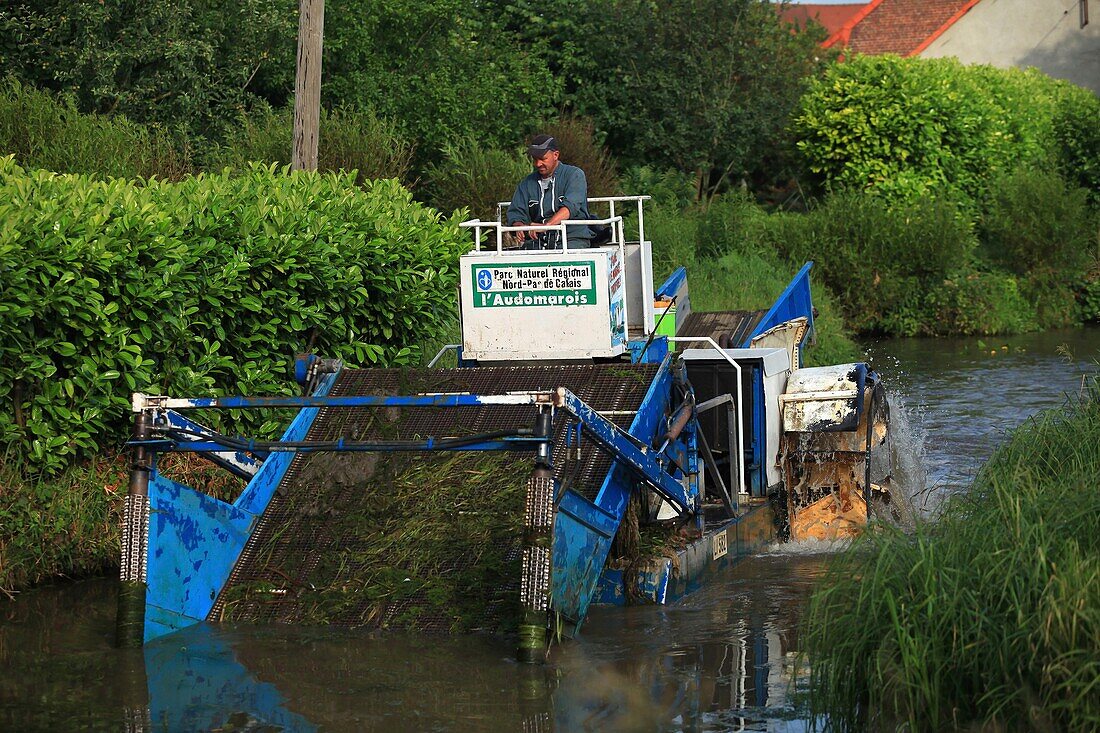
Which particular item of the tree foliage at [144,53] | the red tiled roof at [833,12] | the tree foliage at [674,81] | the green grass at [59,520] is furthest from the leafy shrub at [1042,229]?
the red tiled roof at [833,12]

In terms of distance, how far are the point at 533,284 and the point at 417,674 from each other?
311 cm

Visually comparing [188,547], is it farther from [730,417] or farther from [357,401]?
[730,417]

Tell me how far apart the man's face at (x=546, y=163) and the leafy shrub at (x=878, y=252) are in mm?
14398

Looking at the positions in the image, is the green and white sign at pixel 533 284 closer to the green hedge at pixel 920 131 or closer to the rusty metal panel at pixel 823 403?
the rusty metal panel at pixel 823 403

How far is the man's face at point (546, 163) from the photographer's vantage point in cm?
1060

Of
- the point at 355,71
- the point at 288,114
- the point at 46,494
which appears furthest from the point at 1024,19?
the point at 46,494

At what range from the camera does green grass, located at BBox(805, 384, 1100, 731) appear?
5.33 metres

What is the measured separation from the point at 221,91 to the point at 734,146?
11409 mm

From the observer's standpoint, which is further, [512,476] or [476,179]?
[476,179]

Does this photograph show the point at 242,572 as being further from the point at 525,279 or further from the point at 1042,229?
the point at 1042,229

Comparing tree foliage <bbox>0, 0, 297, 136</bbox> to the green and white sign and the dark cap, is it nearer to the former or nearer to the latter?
the dark cap

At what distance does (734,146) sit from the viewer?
29.3 metres

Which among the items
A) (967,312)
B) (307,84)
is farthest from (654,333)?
(967,312)

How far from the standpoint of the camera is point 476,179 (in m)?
21.4
